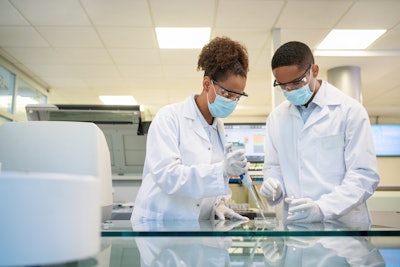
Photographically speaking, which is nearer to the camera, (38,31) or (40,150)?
(40,150)

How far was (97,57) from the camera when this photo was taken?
4535 mm

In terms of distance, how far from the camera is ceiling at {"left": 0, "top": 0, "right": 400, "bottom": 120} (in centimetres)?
327

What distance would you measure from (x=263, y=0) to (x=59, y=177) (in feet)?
10.4

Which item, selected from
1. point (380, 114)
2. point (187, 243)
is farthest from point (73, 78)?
point (380, 114)

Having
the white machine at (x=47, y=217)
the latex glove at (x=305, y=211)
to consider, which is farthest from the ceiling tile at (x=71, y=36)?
the white machine at (x=47, y=217)

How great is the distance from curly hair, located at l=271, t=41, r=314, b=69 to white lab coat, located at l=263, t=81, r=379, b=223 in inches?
7.4

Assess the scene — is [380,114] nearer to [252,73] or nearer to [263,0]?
[252,73]

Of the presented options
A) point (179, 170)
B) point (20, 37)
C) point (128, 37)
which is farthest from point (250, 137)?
point (20, 37)

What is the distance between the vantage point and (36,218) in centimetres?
32

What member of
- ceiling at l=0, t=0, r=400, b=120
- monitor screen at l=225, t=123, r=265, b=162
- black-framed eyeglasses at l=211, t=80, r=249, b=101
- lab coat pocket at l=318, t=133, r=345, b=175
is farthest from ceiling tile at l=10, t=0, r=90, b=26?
lab coat pocket at l=318, t=133, r=345, b=175

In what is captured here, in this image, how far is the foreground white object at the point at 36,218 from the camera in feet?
1.04

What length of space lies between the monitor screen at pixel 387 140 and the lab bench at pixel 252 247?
332 cm

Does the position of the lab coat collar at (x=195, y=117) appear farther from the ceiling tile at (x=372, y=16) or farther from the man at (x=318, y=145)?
the ceiling tile at (x=372, y=16)

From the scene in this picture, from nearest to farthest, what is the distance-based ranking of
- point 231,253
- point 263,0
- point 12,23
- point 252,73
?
point 231,253, point 263,0, point 12,23, point 252,73
